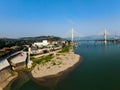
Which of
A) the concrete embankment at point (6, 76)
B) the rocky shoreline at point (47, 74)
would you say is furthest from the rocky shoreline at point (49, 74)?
the concrete embankment at point (6, 76)

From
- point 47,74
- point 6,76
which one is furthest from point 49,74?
point 6,76

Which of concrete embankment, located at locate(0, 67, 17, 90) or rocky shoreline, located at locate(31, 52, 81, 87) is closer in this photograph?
concrete embankment, located at locate(0, 67, 17, 90)

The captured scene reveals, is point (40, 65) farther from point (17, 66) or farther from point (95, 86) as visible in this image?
point (95, 86)

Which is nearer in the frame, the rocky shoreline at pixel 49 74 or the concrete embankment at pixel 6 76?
the concrete embankment at pixel 6 76

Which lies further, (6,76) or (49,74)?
(49,74)

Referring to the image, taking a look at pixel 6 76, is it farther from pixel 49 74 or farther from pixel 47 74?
pixel 49 74

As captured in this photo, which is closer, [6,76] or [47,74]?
[6,76]

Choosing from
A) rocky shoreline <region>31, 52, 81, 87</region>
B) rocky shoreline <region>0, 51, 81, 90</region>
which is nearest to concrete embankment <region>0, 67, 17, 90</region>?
rocky shoreline <region>0, 51, 81, 90</region>

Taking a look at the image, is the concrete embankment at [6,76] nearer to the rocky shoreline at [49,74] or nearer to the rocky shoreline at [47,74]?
the rocky shoreline at [47,74]

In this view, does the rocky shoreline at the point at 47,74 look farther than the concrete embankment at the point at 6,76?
Yes

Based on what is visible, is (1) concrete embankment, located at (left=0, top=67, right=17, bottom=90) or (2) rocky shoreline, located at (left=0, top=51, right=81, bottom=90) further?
(2) rocky shoreline, located at (left=0, top=51, right=81, bottom=90)

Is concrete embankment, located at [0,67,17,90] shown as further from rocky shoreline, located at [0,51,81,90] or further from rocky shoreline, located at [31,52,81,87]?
rocky shoreline, located at [31,52,81,87]
